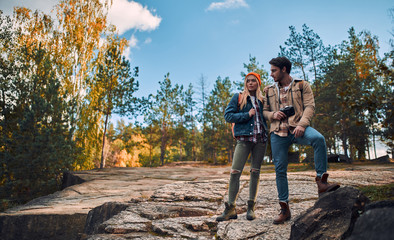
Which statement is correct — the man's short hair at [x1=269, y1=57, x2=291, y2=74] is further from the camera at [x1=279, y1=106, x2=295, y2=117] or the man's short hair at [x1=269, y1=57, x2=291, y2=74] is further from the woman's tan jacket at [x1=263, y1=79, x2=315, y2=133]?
the camera at [x1=279, y1=106, x2=295, y2=117]

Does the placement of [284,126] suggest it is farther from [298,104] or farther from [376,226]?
[376,226]

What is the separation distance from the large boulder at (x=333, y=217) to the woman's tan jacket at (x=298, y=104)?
829 mm

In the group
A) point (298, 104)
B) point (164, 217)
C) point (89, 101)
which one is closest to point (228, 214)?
point (164, 217)

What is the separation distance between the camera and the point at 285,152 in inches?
119

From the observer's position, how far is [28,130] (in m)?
10.5

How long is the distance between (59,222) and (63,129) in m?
7.22

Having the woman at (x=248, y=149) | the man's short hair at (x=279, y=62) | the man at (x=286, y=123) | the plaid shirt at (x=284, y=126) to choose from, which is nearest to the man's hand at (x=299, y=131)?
the man at (x=286, y=123)

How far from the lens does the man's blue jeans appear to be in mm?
2736

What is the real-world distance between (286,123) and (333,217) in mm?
1091

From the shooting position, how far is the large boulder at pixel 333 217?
2160mm

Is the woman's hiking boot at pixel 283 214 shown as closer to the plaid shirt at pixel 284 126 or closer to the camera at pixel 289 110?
the plaid shirt at pixel 284 126

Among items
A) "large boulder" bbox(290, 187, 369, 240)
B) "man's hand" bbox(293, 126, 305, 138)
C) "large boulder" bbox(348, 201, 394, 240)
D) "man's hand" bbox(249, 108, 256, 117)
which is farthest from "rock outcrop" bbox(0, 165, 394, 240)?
"large boulder" bbox(348, 201, 394, 240)

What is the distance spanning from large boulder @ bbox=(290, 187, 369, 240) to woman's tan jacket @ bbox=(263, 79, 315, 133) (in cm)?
83

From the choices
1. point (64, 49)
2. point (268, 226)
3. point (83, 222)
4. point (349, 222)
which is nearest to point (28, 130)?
point (64, 49)
